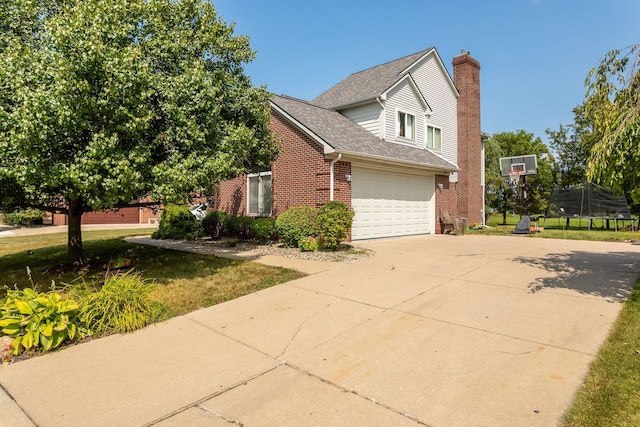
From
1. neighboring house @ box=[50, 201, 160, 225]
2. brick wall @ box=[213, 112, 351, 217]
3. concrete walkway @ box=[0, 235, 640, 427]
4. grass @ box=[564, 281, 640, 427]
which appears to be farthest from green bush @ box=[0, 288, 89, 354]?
neighboring house @ box=[50, 201, 160, 225]

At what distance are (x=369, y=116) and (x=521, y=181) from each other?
1185 centimetres

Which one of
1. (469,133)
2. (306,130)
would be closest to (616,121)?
(306,130)

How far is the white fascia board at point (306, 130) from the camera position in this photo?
10.8 meters

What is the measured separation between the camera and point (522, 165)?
2027 cm

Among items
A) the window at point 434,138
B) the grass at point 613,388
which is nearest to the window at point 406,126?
the window at point 434,138

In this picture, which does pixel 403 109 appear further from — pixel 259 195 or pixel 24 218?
pixel 24 218

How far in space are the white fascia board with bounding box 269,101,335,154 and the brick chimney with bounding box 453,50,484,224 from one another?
11.2 meters

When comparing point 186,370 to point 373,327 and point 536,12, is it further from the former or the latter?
point 536,12

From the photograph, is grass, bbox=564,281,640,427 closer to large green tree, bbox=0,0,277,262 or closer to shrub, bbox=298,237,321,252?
large green tree, bbox=0,0,277,262

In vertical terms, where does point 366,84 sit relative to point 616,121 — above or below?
above

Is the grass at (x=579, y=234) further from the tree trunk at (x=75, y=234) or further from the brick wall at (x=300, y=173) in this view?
the tree trunk at (x=75, y=234)

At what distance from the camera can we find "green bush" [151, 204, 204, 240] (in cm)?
1410

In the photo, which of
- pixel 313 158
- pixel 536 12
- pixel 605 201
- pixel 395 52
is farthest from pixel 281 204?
pixel 605 201

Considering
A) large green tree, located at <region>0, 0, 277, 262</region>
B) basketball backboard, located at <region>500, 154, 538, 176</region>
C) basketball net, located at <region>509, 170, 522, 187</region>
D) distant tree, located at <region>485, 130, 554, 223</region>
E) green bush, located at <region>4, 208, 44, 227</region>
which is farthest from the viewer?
distant tree, located at <region>485, 130, 554, 223</region>
